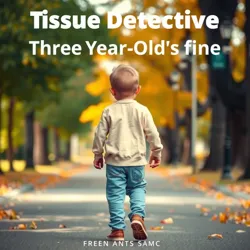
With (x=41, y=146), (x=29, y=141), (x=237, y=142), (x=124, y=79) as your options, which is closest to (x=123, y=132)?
(x=124, y=79)

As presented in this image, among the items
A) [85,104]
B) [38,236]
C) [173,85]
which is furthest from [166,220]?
[85,104]

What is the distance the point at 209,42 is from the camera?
113 ft

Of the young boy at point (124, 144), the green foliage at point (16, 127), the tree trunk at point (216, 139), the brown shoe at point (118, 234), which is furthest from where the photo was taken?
the green foliage at point (16, 127)

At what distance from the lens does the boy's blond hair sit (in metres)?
10.7

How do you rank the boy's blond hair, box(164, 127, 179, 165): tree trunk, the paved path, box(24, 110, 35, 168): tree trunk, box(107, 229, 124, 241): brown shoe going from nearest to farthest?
the boy's blond hair
box(107, 229, 124, 241): brown shoe
the paved path
box(24, 110, 35, 168): tree trunk
box(164, 127, 179, 165): tree trunk

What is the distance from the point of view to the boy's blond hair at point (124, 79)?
35.0 ft

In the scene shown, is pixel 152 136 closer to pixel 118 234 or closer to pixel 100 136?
pixel 100 136

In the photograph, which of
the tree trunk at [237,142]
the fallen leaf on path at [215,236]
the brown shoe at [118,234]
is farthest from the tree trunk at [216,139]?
the brown shoe at [118,234]

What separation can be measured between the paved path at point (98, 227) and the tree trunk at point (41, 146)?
4144 centimetres

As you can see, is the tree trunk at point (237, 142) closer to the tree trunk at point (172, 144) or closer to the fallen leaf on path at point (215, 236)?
the tree trunk at point (172, 144)

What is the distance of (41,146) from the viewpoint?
67062 mm

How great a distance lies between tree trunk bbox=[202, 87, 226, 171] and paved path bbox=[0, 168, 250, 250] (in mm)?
20046

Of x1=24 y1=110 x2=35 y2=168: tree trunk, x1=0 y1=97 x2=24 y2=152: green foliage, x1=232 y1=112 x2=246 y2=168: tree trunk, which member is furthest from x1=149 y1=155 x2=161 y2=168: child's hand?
x1=0 y1=97 x2=24 y2=152: green foliage

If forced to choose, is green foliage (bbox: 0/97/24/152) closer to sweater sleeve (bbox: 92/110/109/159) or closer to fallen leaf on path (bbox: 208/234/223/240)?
fallen leaf on path (bbox: 208/234/223/240)
